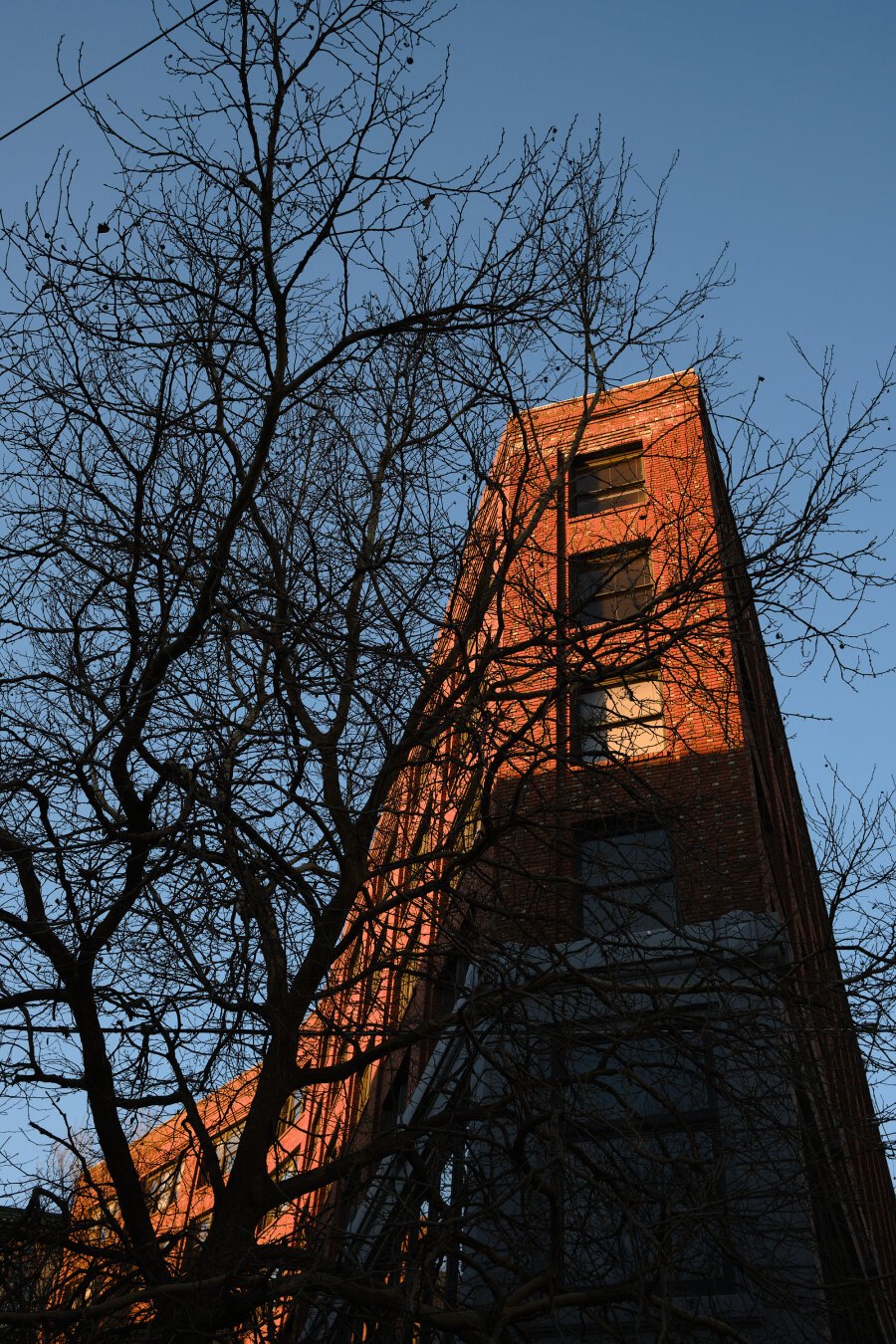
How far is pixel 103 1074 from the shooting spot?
674cm

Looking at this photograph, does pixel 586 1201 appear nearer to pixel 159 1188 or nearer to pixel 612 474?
pixel 159 1188

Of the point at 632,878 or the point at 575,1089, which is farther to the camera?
the point at 632,878

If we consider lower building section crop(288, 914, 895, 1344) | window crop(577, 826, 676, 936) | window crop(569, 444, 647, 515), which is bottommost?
lower building section crop(288, 914, 895, 1344)

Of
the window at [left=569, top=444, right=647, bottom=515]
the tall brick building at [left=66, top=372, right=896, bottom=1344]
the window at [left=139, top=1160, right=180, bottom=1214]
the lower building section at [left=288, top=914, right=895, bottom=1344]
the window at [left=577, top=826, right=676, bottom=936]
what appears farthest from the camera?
the window at [left=569, top=444, right=647, bottom=515]

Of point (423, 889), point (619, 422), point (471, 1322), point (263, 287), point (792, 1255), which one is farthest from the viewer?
point (619, 422)

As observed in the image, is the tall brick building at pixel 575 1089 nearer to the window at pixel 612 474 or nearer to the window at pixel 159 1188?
the window at pixel 159 1188

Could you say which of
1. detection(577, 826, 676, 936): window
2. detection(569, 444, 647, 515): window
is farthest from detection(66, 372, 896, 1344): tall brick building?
detection(569, 444, 647, 515): window

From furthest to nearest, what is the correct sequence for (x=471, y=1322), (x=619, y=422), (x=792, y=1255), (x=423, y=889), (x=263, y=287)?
1. (x=619, y=422)
2. (x=792, y=1255)
3. (x=263, y=287)
4. (x=423, y=889)
5. (x=471, y=1322)

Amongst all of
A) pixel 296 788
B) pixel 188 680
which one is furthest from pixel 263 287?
pixel 296 788

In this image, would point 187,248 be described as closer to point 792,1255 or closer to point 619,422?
point 792,1255

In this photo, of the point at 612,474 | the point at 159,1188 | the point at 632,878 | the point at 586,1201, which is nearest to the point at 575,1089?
the point at 586,1201

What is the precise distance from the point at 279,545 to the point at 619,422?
1227cm

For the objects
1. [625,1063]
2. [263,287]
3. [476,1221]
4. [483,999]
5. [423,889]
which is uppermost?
[263,287]

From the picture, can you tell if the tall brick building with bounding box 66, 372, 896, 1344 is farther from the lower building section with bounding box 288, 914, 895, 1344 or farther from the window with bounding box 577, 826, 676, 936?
the window with bounding box 577, 826, 676, 936
